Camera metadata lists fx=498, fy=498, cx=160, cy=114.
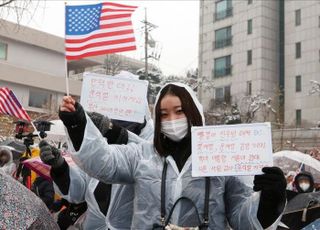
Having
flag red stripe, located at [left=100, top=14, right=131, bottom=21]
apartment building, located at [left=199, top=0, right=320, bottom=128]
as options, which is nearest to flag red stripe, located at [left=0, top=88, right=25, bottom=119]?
flag red stripe, located at [left=100, top=14, right=131, bottom=21]

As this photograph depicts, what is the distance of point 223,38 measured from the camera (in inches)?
1657

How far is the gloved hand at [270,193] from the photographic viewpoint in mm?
2176

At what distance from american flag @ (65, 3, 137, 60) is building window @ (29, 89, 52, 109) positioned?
1046 inches

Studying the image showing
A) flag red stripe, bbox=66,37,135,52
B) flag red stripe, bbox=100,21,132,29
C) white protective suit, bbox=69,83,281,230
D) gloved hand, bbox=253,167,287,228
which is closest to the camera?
gloved hand, bbox=253,167,287,228

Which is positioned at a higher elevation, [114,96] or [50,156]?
[114,96]

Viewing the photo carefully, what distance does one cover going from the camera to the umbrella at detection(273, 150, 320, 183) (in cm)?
742

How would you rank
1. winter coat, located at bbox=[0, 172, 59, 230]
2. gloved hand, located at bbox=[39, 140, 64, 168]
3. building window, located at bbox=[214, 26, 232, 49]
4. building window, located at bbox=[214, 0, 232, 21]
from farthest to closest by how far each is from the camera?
building window, located at bbox=[214, 0, 232, 21] < building window, located at bbox=[214, 26, 232, 49] < gloved hand, located at bbox=[39, 140, 64, 168] < winter coat, located at bbox=[0, 172, 59, 230]

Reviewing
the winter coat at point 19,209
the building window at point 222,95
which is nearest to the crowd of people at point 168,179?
the winter coat at point 19,209

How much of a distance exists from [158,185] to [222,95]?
127 feet

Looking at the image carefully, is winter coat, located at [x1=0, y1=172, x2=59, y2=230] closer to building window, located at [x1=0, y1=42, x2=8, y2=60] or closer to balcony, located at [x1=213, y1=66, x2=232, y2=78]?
building window, located at [x1=0, y1=42, x2=8, y2=60]

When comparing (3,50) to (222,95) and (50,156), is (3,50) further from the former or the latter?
(50,156)

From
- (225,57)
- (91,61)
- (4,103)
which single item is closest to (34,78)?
(91,61)

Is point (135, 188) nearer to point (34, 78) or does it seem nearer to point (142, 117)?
point (142, 117)

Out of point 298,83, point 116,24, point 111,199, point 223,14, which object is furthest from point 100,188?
point 223,14
